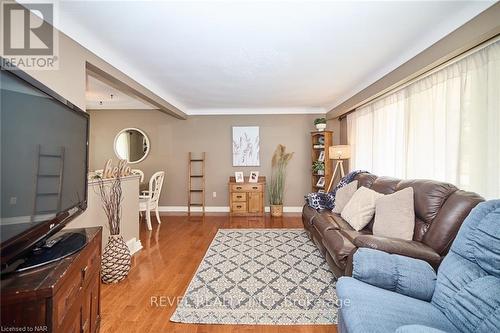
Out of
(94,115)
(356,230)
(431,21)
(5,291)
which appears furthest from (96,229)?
(94,115)

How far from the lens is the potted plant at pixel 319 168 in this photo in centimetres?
488

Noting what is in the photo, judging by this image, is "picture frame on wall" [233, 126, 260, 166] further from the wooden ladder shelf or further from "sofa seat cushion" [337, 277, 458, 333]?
"sofa seat cushion" [337, 277, 458, 333]

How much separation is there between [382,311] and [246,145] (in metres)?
4.44

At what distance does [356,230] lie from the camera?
2.42 m

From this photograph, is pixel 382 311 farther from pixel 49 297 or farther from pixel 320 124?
pixel 320 124

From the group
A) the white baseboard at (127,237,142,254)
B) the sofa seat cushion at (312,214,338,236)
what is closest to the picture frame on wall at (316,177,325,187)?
the sofa seat cushion at (312,214,338,236)

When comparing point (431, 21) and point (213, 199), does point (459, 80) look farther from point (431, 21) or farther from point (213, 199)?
point (213, 199)

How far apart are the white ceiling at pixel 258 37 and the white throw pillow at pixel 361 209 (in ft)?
4.91

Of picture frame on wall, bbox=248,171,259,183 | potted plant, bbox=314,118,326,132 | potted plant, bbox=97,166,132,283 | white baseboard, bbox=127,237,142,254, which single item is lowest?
white baseboard, bbox=127,237,142,254

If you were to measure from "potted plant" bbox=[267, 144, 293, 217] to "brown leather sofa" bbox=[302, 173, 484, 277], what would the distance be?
270cm

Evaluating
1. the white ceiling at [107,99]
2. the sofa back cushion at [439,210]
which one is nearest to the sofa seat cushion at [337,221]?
the sofa back cushion at [439,210]

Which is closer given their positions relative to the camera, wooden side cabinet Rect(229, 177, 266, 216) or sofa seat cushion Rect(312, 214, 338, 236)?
sofa seat cushion Rect(312, 214, 338, 236)

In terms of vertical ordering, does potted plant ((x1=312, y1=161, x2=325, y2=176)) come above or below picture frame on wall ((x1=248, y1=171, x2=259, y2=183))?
above

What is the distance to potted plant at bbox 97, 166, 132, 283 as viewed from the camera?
231 cm
